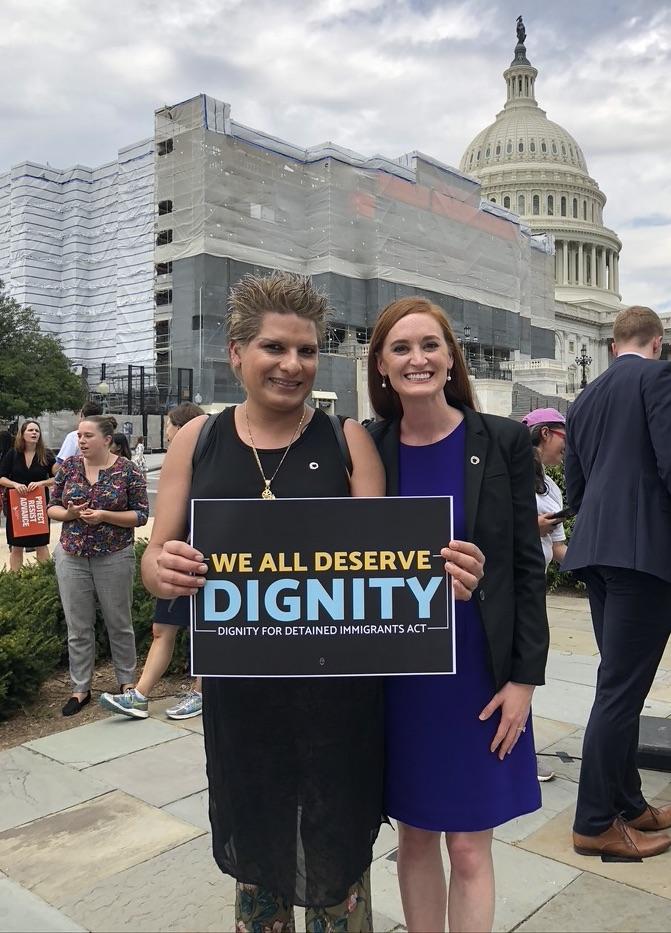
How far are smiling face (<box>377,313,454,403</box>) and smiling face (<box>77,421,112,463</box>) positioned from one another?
365 centimetres

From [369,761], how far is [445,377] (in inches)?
41.9

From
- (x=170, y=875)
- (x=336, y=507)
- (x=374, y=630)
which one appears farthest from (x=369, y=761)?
(x=170, y=875)

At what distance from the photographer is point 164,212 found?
47.4 meters

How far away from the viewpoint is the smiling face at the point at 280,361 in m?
2.16

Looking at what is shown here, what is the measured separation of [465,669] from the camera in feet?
7.48

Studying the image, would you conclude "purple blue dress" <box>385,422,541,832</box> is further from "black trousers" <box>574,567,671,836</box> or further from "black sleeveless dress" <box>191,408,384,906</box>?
"black trousers" <box>574,567,671,836</box>

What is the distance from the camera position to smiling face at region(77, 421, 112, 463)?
5.56 metres

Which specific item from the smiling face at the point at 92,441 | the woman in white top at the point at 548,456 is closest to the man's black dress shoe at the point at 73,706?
the smiling face at the point at 92,441

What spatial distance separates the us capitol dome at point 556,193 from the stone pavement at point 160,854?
337 feet

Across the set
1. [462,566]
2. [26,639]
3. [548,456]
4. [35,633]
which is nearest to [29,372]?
[35,633]

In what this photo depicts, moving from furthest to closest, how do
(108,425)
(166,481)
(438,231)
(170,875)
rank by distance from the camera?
(438,231) < (108,425) < (170,875) < (166,481)

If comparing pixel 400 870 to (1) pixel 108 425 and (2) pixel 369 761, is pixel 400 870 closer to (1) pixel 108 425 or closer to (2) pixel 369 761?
(2) pixel 369 761

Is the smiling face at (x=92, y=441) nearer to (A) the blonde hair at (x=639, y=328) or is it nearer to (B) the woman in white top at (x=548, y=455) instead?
(B) the woman in white top at (x=548, y=455)

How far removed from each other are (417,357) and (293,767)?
1141 mm
